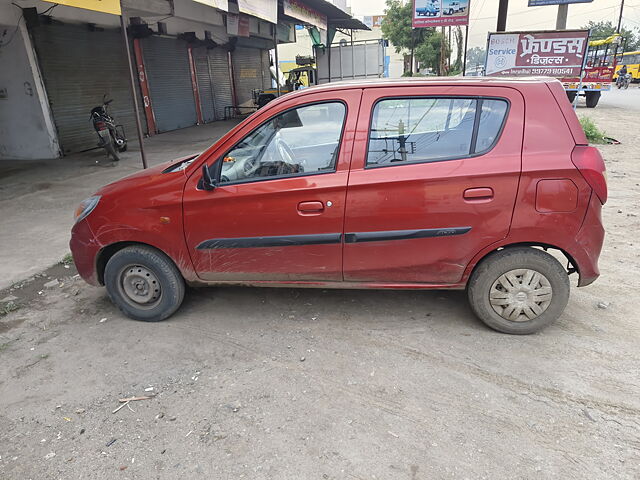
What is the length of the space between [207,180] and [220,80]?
55.7ft

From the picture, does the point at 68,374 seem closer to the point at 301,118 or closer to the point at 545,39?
the point at 301,118

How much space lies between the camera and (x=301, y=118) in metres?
3.15

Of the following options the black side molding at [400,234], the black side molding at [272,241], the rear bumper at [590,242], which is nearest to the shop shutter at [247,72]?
the black side molding at [272,241]

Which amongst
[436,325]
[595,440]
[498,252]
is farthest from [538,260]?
[595,440]

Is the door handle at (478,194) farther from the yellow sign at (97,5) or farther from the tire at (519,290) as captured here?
the yellow sign at (97,5)

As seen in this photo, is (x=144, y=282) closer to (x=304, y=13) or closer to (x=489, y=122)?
(x=489, y=122)

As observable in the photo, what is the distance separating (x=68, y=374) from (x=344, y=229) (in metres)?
2.12

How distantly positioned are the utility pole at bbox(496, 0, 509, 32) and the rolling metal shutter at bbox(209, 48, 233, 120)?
1092cm

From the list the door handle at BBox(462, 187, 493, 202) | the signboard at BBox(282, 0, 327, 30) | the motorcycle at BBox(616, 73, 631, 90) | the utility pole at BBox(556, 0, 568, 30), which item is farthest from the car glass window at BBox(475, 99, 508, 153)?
the motorcycle at BBox(616, 73, 631, 90)

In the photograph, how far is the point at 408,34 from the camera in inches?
1515

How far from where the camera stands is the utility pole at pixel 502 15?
11361mm

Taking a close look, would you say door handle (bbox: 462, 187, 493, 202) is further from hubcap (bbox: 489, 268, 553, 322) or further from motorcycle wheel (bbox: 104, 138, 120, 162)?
motorcycle wheel (bbox: 104, 138, 120, 162)

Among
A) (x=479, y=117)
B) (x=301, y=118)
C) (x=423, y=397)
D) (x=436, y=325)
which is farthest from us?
(x=436, y=325)

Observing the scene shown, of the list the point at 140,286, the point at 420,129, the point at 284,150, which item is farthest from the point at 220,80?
the point at 420,129
